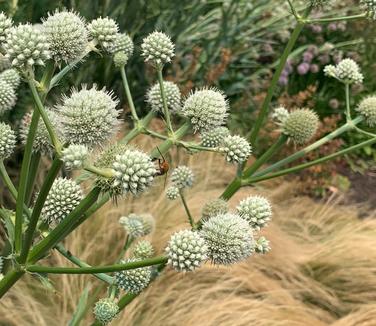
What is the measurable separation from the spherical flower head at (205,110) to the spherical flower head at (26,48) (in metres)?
0.39

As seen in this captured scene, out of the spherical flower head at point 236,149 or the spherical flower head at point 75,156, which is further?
the spherical flower head at point 236,149

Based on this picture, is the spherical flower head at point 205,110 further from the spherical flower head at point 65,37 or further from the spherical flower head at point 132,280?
the spherical flower head at point 132,280

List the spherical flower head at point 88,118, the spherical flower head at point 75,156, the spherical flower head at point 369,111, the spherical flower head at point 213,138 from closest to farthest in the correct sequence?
the spherical flower head at point 75,156
the spherical flower head at point 88,118
the spherical flower head at point 213,138
the spherical flower head at point 369,111

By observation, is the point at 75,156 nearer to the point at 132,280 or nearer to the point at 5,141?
the point at 5,141

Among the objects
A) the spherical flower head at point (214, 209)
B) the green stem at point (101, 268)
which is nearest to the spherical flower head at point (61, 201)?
the green stem at point (101, 268)

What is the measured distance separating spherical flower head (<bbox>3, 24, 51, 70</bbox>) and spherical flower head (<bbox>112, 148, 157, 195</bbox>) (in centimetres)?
25

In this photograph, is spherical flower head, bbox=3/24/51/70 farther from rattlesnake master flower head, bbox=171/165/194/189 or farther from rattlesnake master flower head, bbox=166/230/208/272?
rattlesnake master flower head, bbox=171/165/194/189

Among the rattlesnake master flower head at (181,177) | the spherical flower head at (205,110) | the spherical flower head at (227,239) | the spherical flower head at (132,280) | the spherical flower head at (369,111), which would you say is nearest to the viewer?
the spherical flower head at (227,239)

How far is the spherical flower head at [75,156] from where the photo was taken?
1.06 metres

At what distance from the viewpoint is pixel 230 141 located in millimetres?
1577

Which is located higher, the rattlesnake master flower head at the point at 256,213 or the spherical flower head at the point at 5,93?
the spherical flower head at the point at 5,93

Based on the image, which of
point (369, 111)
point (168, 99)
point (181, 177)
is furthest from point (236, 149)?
point (369, 111)

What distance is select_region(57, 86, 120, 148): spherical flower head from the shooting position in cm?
118

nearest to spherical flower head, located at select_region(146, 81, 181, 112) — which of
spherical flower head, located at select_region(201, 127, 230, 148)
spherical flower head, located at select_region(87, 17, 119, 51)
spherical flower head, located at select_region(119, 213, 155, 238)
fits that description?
spherical flower head, located at select_region(201, 127, 230, 148)
